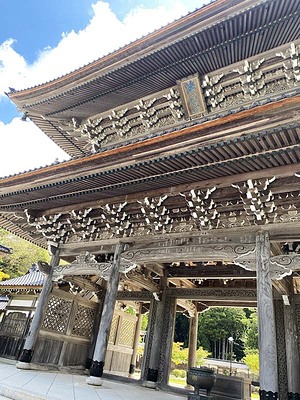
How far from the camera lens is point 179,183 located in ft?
21.6

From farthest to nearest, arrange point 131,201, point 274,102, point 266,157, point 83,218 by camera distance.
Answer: point 83,218 < point 131,201 < point 266,157 < point 274,102

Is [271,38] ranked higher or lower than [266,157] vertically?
higher

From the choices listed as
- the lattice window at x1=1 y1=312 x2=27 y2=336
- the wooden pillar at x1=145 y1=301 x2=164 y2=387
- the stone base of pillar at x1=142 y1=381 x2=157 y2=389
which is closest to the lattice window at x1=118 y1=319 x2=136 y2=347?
the wooden pillar at x1=145 y1=301 x2=164 y2=387

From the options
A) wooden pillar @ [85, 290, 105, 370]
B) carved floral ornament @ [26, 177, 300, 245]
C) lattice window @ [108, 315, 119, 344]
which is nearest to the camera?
carved floral ornament @ [26, 177, 300, 245]

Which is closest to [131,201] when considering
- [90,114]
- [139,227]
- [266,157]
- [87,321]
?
[139,227]

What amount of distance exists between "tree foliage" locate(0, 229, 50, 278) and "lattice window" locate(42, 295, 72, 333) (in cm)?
1960

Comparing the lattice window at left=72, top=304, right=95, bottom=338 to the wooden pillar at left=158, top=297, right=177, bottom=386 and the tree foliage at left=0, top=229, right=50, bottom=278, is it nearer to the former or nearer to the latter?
the wooden pillar at left=158, top=297, right=177, bottom=386

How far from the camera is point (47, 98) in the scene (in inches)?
426

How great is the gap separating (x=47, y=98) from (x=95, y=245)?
5.89 m

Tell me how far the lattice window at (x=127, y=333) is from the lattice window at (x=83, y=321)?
180 cm

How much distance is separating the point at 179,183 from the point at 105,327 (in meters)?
4.14

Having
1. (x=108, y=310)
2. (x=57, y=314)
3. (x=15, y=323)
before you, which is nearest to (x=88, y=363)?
(x=57, y=314)

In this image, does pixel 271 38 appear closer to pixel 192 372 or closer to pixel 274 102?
pixel 274 102

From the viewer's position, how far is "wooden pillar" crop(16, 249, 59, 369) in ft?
28.1
